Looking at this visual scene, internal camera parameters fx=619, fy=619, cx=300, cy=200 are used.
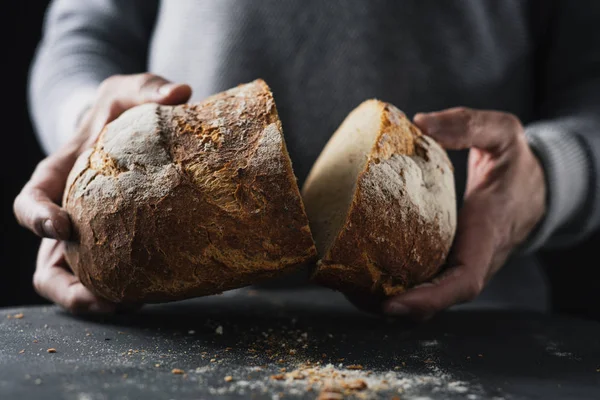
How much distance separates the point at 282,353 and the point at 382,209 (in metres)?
0.37

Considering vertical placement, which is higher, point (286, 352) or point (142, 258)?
point (142, 258)

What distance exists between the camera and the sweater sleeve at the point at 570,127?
73.8 inches

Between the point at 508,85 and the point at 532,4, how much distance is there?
32 cm

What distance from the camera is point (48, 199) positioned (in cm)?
146

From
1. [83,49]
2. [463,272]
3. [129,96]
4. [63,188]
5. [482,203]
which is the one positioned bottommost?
[463,272]

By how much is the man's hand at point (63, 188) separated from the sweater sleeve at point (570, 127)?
1.12m

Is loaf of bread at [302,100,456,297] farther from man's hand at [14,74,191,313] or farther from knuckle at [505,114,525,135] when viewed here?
man's hand at [14,74,191,313]

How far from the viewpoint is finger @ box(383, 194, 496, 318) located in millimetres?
1474

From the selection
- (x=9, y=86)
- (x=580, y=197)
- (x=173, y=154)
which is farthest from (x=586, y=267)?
(x=9, y=86)

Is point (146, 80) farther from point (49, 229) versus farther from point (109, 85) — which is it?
point (49, 229)

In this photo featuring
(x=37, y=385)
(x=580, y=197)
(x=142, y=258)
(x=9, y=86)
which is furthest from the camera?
(x=9, y=86)

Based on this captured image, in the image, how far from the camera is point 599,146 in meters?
1.98

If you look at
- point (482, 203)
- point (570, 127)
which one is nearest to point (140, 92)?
point (482, 203)

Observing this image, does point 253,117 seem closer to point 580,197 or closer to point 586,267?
point 580,197
